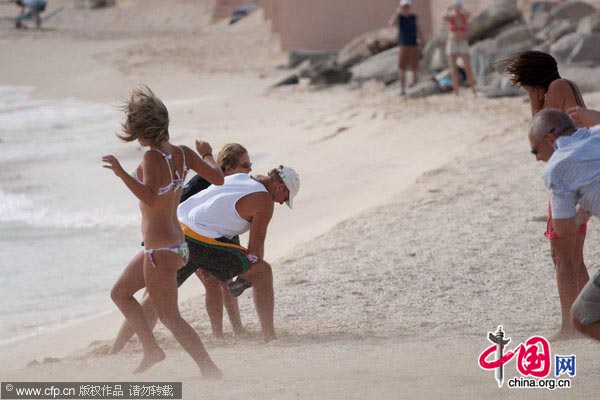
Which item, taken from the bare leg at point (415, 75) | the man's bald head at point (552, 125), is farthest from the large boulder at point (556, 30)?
the man's bald head at point (552, 125)

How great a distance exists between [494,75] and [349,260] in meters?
10.5

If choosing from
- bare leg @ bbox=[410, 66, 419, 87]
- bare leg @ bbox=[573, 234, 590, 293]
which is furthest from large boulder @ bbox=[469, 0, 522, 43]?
bare leg @ bbox=[573, 234, 590, 293]

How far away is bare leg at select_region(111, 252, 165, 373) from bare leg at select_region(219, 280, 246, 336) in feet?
3.16

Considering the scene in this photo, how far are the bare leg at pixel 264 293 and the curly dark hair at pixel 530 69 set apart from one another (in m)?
1.52

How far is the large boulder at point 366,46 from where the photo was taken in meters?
22.8

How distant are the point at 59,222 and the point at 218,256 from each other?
669 cm

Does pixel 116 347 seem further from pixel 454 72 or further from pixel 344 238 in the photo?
pixel 454 72

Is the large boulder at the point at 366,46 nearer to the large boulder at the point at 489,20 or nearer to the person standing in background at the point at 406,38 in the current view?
the large boulder at the point at 489,20

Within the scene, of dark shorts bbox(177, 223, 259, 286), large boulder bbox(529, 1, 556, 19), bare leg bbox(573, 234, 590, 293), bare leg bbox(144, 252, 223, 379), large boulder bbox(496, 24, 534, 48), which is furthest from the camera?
large boulder bbox(529, 1, 556, 19)

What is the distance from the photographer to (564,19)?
19.9m

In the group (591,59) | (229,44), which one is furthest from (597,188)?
(229,44)

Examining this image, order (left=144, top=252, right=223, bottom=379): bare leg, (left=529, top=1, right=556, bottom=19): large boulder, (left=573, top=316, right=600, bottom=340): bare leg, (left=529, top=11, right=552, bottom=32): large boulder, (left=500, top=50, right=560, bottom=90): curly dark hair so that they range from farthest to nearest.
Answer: (left=529, top=1, right=556, bottom=19): large boulder → (left=529, top=11, right=552, bottom=32): large boulder → (left=500, top=50, right=560, bottom=90): curly dark hair → (left=144, top=252, right=223, bottom=379): bare leg → (left=573, top=316, right=600, bottom=340): bare leg

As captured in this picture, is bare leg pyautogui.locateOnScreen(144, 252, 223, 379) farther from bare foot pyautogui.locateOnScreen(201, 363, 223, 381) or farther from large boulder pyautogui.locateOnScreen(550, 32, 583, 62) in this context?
large boulder pyautogui.locateOnScreen(550, 32, 583, 62)

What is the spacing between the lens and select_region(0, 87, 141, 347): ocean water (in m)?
8.93
